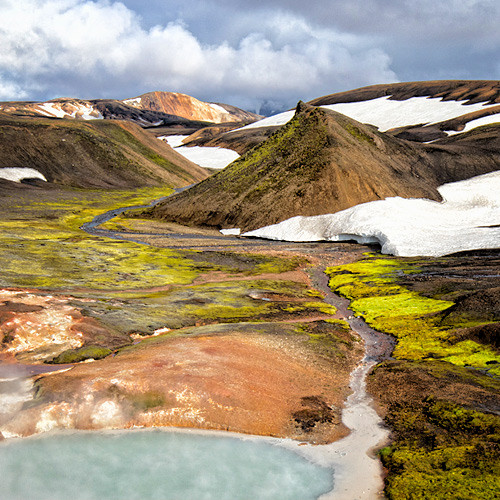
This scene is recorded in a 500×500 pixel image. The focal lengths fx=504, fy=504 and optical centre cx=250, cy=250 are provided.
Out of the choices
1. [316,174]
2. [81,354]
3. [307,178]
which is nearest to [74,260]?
[81,354]

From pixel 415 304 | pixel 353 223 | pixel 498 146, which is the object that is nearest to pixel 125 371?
pixel 415 304

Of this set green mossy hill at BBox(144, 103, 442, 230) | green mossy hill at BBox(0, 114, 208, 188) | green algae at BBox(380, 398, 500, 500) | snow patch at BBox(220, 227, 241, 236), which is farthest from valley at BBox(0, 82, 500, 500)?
green mossy hill at BBox(0, 114, 208, 188)

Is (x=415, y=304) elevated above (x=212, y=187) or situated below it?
below

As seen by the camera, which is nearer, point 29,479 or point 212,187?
point 29,479

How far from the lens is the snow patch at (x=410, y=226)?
7706 cm

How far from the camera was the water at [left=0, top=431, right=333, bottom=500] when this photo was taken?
18.0m

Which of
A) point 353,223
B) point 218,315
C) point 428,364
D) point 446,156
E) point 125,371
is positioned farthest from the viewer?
point 446,156

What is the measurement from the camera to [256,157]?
12575 cm

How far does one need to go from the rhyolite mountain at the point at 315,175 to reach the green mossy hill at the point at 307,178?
21cm

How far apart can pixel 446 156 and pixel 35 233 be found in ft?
361

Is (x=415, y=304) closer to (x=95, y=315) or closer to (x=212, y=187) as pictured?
(x=95, y=315)

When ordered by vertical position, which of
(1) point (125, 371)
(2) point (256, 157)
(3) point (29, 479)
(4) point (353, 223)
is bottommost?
(3) point (29, 479)

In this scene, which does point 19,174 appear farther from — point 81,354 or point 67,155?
point 81,354

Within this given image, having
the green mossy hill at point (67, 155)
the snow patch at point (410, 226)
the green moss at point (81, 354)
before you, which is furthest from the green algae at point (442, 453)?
the green mossy hill at point (67, 155)
